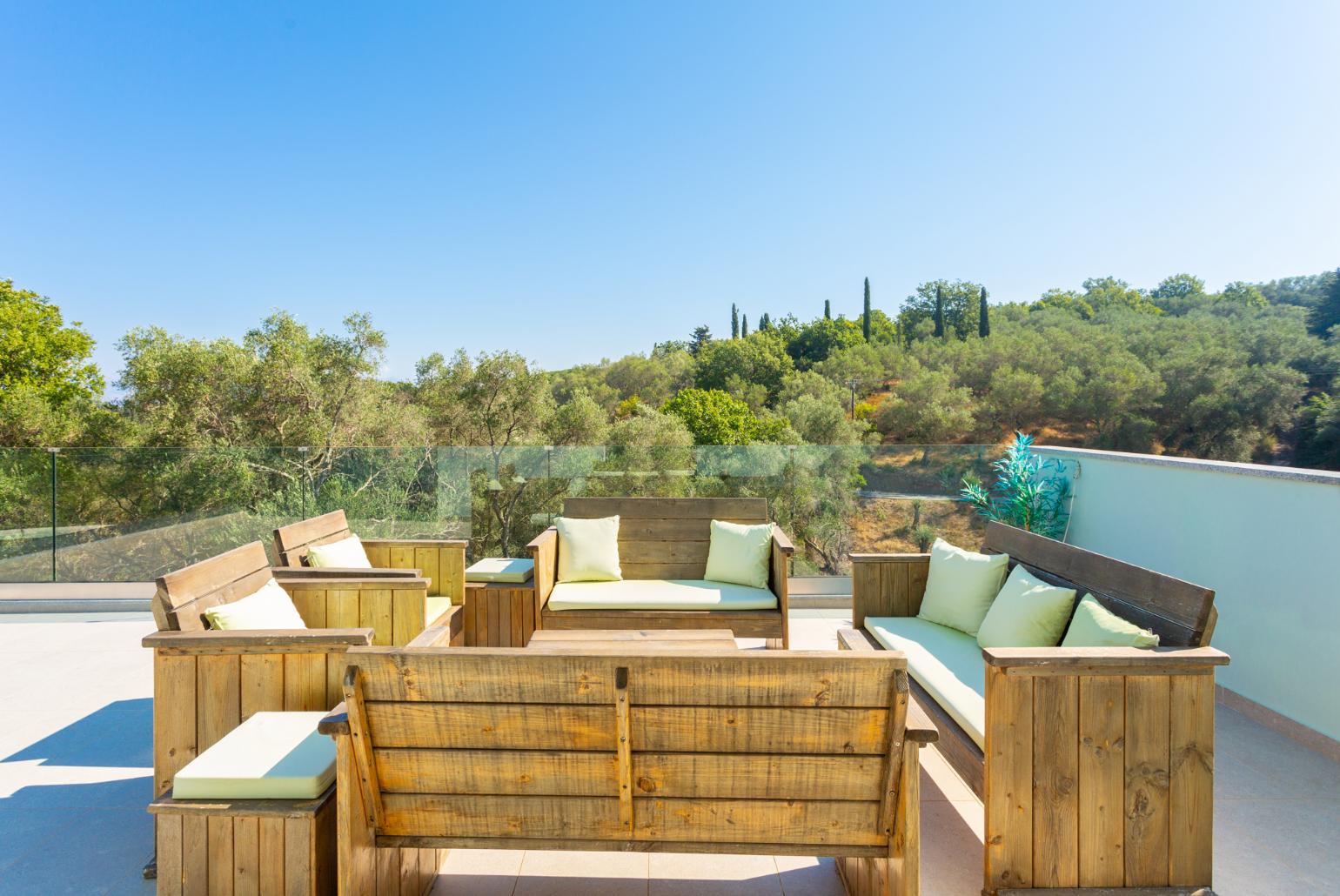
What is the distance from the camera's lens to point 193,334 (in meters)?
11.7

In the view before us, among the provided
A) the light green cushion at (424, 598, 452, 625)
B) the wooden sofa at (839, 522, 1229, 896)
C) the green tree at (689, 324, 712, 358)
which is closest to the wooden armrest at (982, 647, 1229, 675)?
the wooden sofa at (839, 522, 1229, 896)

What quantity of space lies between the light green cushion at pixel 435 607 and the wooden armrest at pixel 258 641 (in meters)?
1.21

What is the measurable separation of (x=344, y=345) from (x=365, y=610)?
961cm

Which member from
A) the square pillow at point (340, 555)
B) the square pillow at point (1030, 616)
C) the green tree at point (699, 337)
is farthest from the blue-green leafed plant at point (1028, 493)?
the green tree at point (699, 337)

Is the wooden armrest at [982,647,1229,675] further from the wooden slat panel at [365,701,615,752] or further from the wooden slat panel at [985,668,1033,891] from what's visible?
the wooden slat panel at [365,701,615,752]

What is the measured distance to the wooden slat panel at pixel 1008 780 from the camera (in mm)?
1812

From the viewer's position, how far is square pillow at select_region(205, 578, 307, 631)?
89.7 inches

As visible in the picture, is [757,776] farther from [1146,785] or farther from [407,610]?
[407,610]

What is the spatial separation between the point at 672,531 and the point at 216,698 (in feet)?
8.05

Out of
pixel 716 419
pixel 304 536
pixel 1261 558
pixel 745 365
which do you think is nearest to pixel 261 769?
pixel 304 536

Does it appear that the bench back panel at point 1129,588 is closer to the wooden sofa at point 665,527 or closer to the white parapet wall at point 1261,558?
the white parapet wall at point 1261,558

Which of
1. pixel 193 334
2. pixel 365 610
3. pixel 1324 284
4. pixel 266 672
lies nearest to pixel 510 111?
pixel 193 334

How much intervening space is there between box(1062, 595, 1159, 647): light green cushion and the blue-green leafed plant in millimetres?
2943

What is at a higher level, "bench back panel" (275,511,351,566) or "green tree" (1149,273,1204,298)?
"green tree" (1149,273,1204,298)
